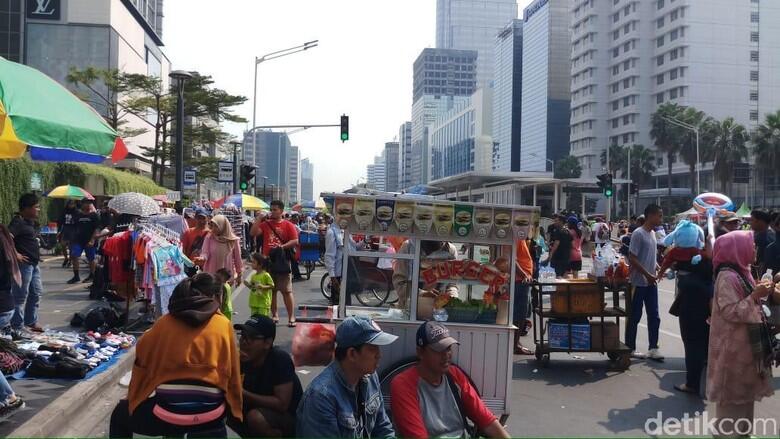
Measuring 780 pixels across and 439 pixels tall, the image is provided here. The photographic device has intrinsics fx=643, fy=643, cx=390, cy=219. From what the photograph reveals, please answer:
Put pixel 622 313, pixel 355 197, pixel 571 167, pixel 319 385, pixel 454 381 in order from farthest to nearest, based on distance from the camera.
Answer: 1. pixel 571 167
2. pixel 622 313
3. pixel 355 197
4. pixel 454 381
5. pixel 319 385

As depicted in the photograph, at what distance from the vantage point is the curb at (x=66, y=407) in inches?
194

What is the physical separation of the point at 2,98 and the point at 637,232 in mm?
7008

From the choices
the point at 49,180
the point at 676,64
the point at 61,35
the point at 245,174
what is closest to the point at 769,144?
the point at 676,64

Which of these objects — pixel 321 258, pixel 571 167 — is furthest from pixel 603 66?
pixel 321 258

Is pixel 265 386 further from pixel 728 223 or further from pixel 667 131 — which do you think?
pixel 667 131

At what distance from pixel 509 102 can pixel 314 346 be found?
153954 millimetres

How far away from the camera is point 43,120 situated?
4.75m

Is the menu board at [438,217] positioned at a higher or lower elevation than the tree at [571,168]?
lower

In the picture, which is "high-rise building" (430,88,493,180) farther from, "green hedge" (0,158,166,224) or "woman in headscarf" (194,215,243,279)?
"woman in headscarf" (194,215,243,279)

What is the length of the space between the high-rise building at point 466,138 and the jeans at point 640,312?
138202 mm

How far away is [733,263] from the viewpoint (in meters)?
4.69

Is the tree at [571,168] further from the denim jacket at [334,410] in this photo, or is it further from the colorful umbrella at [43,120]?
the denim jacket at [334,410]

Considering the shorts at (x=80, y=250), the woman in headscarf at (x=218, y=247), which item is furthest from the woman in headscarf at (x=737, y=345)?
the shorts at (x=80, y=250)

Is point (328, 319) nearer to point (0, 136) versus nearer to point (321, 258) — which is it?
point (0, 136)
